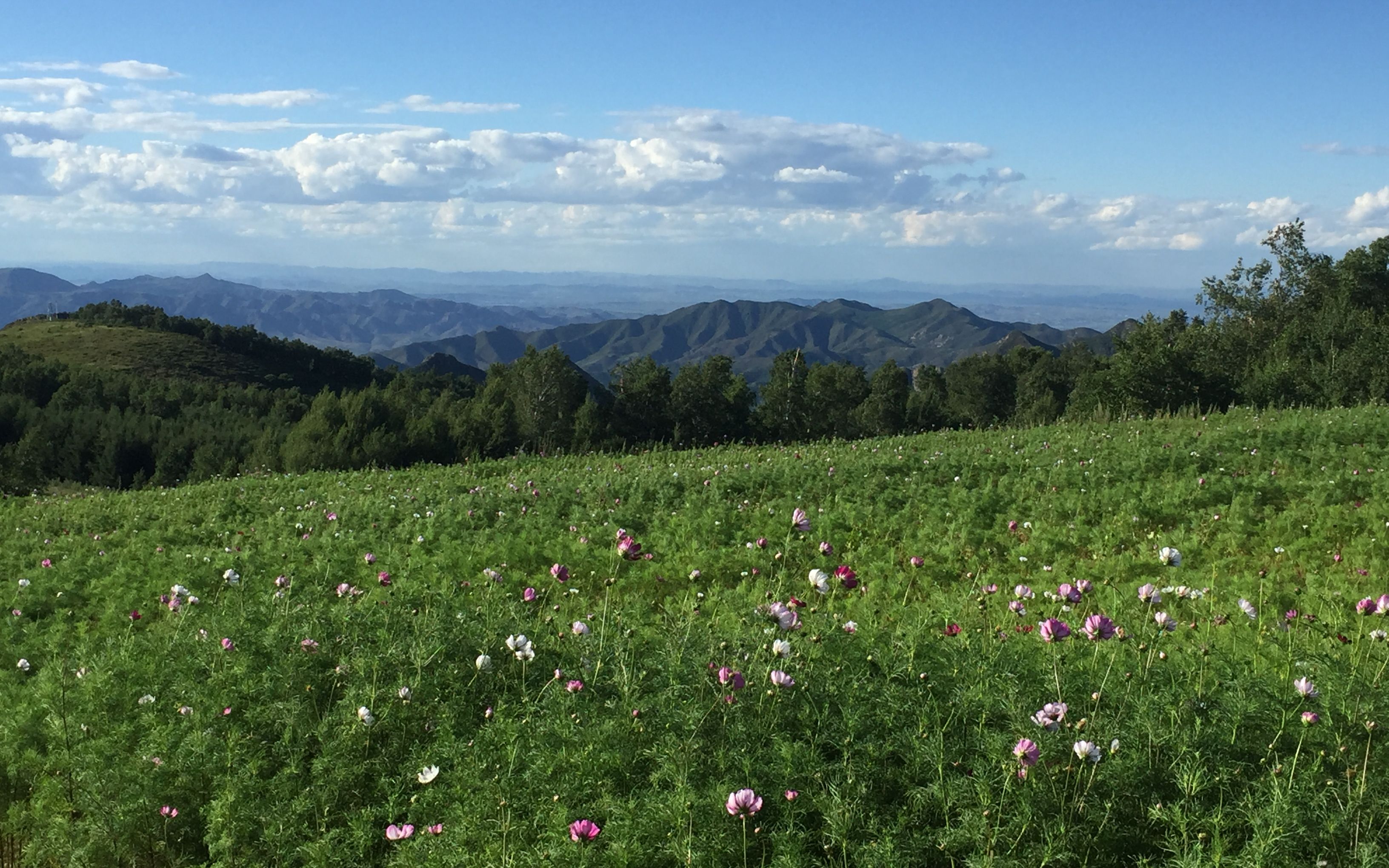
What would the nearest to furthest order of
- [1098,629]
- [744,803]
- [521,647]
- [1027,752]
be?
[744,803] < [1027,752] < [1098,629] < [521,647]

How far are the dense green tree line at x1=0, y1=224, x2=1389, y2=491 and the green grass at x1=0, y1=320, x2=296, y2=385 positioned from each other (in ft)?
65.9

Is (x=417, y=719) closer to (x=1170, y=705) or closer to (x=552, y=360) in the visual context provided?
(x=1170, y=705)

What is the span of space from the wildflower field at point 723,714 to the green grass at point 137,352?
126m

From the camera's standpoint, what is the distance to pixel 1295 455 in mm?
11266

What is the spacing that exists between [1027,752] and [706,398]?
216ft

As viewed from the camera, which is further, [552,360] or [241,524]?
[552,360]

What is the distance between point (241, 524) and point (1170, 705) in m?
11.5

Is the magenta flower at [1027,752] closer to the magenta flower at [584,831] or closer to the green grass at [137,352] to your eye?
the magenta flower at [584,831]

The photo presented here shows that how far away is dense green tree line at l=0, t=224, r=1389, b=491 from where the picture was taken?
4712 centimetres

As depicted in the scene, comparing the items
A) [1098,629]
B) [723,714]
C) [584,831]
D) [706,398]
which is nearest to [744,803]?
[584,831]

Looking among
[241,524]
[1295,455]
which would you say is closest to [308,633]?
[241,524]

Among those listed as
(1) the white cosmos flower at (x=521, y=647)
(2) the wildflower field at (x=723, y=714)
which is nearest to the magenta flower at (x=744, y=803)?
(2) the wildflower field at (x=723, y=714)

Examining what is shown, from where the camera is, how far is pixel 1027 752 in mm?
3408

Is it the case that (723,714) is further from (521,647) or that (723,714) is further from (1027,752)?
(1027,752)
